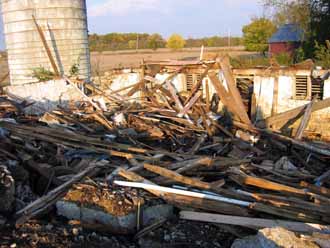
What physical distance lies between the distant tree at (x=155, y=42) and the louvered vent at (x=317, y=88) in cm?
5023

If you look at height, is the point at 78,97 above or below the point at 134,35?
below

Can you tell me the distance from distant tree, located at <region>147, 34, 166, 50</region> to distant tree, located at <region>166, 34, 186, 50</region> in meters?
1.09

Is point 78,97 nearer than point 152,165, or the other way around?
point 152,165

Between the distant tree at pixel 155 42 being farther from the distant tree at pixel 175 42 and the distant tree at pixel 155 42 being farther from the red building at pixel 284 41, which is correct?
the red building at pixel 284 41

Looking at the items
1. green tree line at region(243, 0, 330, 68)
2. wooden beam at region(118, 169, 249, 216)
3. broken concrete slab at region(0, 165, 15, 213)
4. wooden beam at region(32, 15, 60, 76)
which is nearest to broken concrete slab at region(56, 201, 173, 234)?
wooden beam at region(118, 169, 249, 216)

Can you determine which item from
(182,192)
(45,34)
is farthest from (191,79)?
(182,192)

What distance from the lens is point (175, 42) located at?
208 feet

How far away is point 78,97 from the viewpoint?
458 inches

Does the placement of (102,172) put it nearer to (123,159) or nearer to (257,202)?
(123,159)

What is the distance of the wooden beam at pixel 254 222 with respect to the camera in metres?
4.06

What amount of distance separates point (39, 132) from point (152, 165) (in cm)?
264

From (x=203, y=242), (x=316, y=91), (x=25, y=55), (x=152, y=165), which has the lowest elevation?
(x=203, y=242)

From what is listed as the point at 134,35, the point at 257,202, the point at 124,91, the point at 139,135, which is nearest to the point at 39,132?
the point at 139,135

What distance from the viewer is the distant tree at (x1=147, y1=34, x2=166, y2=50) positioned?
59406 mm
